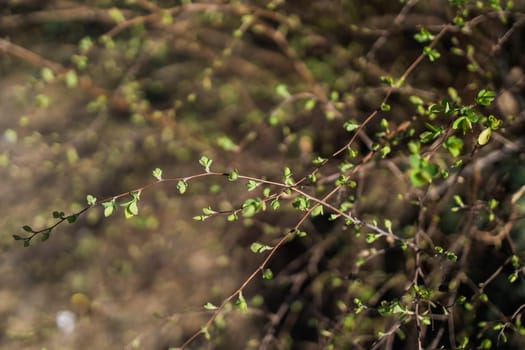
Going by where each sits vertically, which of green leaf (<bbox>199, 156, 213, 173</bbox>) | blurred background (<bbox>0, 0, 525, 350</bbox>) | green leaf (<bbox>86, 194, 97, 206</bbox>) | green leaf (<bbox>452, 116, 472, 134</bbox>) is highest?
green leaf (<bbox>452, 116, 472, 134</bbox>)

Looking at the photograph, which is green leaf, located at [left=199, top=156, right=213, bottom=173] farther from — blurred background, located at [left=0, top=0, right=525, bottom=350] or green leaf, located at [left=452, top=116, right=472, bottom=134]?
blurred background, located at [left=0, top=0, right=525, bottom=350]

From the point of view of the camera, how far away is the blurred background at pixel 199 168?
240cm

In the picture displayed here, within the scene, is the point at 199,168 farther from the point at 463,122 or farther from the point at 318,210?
the point at 463,122

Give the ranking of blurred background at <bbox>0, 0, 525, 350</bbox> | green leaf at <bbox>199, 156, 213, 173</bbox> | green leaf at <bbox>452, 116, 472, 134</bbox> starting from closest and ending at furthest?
green leaf at <bbox>452, 116, 472, 134</bbox> < green leaf at <bbox>199, 156, 213, 173</bbox> < blurred background at <bbox>0, 0, 525, 350</bbox>

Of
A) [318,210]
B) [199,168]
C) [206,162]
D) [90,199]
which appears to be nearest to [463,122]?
[318,210]

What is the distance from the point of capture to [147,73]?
162 inches

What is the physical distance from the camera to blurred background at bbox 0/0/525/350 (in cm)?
240

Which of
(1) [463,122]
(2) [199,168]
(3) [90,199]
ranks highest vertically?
(1) [463,122]

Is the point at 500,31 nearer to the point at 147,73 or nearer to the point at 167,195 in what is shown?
the point at 167,195

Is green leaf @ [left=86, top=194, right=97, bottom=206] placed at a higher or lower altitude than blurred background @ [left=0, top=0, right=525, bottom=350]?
higher

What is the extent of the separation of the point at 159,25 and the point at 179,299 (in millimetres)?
1712

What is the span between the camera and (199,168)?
11.5 feet

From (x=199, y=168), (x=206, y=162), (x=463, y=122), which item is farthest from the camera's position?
(x=199, y=168)

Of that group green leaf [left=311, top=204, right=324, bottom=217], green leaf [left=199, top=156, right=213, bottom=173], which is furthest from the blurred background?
green leaf [left=199, top=156, right=213, bottom=173]
